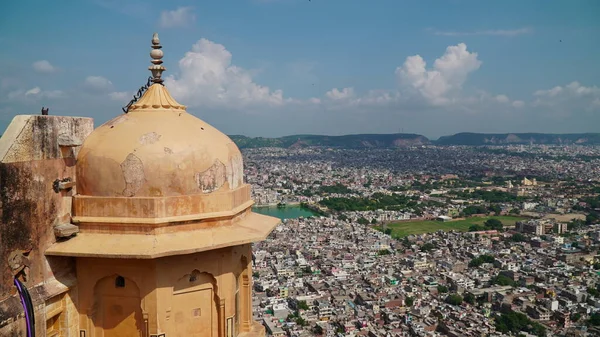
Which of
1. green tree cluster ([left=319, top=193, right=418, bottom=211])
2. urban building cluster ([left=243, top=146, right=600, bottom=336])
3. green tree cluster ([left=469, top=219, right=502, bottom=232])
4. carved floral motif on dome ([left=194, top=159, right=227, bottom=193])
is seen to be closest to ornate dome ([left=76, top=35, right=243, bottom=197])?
carved floral motif on dome ([left=194, top=159, right=227, bottom=193])

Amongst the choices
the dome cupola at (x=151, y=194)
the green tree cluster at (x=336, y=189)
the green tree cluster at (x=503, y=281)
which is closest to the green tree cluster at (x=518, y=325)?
the green tree cluster at (x=503, y=281)

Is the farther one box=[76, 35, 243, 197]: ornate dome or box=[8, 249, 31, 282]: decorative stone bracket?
box=[76, 35, 243, 197]: ornate dome

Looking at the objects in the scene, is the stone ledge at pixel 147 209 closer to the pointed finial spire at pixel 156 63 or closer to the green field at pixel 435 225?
the pointed finial spire at pixel 156 63

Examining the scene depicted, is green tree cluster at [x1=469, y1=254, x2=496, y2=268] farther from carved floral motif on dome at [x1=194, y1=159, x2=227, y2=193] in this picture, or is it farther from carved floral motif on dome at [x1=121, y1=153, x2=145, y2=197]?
carved floral motif on dome at [x1=121, y1=153, x2=145, y2=197]

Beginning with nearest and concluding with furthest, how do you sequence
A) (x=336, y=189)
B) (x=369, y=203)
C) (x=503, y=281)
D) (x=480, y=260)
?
(x=503, y=281) < (x=480, y=260) < (x=369, y=203) < (x=336, y=189)

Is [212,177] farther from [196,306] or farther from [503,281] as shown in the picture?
[503,281]

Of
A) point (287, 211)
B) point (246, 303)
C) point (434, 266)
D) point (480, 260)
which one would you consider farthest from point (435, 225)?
point (246, 303)
